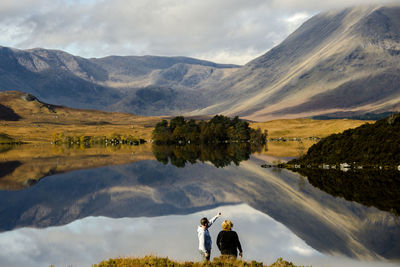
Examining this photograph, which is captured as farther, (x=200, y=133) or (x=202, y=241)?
(x=200, y=133)

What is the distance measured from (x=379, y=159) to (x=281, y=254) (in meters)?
42.6

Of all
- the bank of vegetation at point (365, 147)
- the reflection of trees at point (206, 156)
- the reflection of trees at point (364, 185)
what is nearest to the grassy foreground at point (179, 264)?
the reflection of trees at point (364, 185)

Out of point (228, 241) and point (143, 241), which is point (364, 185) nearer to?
point (143, 241)

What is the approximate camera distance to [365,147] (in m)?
65.8

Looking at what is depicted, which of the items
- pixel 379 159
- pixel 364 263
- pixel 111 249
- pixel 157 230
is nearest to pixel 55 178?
pixel 157 230

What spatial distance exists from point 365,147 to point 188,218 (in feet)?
125

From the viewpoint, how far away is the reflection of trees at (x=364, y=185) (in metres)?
39.6

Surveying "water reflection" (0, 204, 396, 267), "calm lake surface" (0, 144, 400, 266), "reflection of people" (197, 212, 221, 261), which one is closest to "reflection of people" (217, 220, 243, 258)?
"reflection of people" (197, 212, 221, 261)

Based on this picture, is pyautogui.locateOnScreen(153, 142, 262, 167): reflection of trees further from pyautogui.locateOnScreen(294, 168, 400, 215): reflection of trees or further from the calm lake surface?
pyautogui.locateOnScreen(294, 168, 400, 215): reflection of trees

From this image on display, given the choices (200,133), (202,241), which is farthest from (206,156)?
(202,241)

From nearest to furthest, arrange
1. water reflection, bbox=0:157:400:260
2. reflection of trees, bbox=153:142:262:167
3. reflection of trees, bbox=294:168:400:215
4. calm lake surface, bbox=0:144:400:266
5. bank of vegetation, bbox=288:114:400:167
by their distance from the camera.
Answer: calm lake surface, bbox=0:144:400:266, water reflection, bbox=0:157:400:260, reflection of trees, bbox=294:168:400:215, bank of vegetation, bbox=288:114:400:167, reflection of trees, bbox=153:142:262:167

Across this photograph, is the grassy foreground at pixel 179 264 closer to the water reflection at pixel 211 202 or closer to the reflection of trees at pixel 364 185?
the water reflection at pixel 211 202

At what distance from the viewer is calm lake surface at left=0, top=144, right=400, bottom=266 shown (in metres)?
26.5

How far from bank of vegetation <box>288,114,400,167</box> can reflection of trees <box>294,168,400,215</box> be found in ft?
15.7
